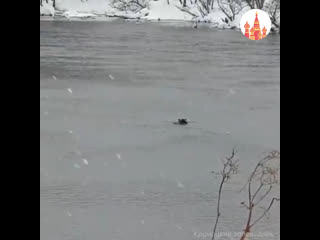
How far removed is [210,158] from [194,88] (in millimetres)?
341

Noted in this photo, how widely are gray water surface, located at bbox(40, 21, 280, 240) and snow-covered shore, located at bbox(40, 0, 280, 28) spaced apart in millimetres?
50

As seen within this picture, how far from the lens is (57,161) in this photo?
92.9 inches

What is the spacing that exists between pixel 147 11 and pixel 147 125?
563 mm

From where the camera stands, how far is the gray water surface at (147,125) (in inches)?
92.1

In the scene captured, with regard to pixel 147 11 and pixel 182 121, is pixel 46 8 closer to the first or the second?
pixel 147 11

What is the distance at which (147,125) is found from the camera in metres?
2.41

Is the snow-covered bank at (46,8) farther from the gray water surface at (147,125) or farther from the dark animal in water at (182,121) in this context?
the dark animal in water at (182,121)

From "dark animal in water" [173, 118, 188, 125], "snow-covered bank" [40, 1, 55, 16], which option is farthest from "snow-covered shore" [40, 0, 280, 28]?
"dark animal in water" [173, 118, 188, 125]

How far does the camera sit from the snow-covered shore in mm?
2426

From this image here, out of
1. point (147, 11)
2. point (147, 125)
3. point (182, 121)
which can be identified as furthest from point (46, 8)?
point (182, 121)

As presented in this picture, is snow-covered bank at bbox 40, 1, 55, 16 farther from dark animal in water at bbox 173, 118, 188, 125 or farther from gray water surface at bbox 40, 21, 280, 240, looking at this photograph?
dark animal in water at bbox 173, 118, 188, 125

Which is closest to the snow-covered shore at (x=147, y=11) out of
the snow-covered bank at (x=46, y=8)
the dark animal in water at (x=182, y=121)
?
the snow-covered bank at (x=46, y=8)
